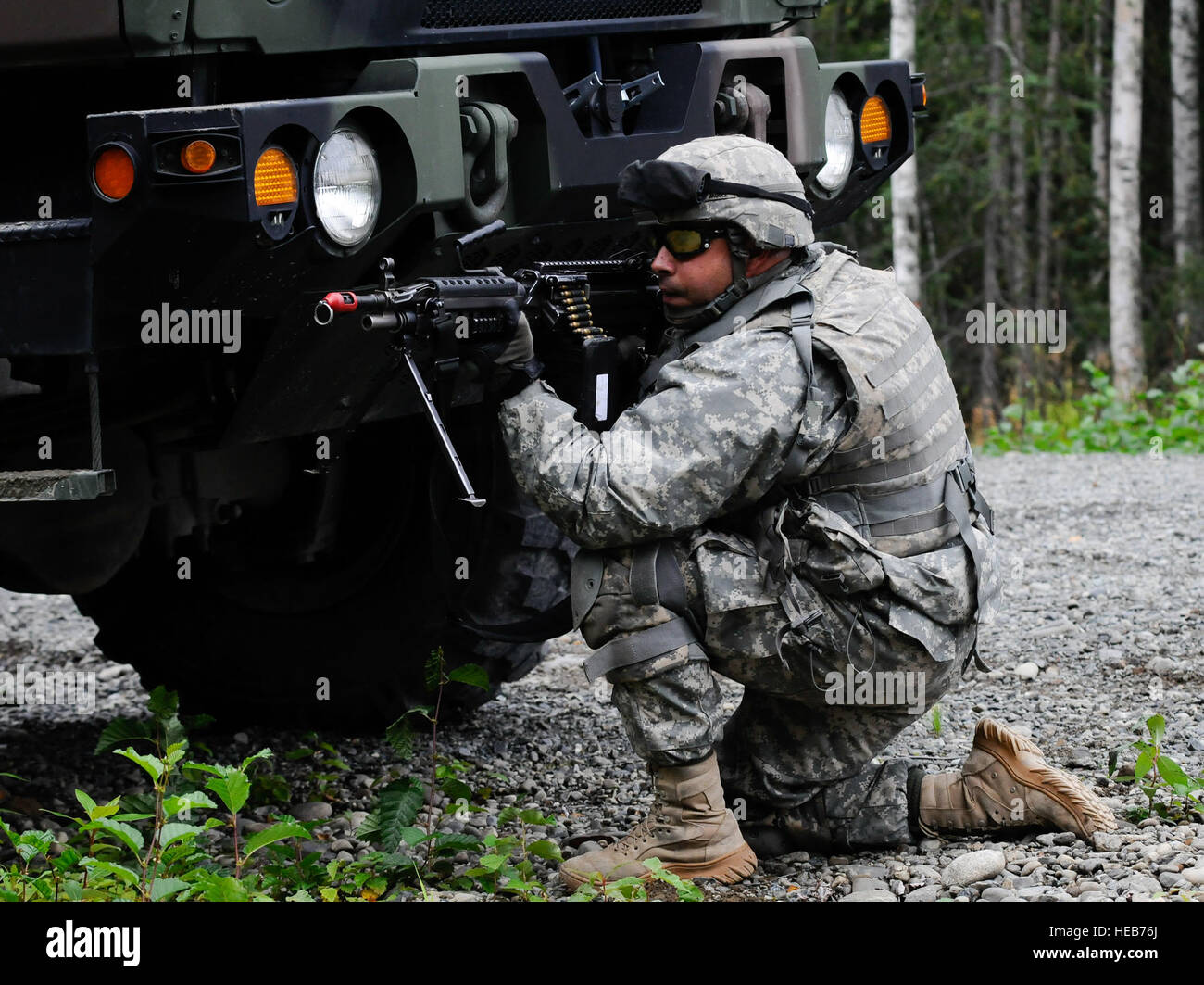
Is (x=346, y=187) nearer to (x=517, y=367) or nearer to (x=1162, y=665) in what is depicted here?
(x=517, y=367)

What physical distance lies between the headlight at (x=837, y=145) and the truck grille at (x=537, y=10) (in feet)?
1.37

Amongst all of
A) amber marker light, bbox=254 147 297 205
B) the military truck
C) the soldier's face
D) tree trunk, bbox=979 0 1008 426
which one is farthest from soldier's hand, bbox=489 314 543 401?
tree trunk, bbox=979 0 1008 426

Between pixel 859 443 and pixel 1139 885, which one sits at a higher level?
pixel 859 443

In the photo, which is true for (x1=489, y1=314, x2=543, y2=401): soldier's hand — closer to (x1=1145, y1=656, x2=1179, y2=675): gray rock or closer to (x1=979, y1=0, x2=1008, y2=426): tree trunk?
(x1=1145, y1=656, x2=1179, y2=675): gray rock

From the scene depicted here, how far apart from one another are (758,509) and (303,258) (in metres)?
0.92

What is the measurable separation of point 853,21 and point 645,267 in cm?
1464

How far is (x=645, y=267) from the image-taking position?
10.8 feet

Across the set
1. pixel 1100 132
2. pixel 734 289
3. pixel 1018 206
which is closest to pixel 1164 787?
pixel 734 289

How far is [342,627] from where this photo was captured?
3.99 m

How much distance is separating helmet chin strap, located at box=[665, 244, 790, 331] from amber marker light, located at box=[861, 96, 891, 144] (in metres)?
0.97

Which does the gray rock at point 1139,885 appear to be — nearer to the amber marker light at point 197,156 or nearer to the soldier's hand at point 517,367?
the soldier's hand at point 517,367

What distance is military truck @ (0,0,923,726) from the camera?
8.69 feet
